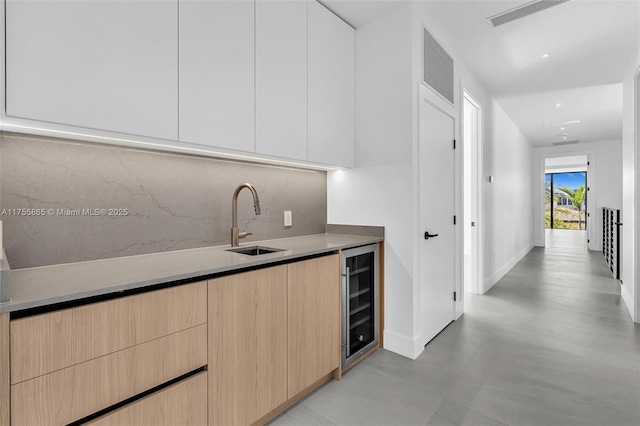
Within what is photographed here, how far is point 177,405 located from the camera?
1.29 metres

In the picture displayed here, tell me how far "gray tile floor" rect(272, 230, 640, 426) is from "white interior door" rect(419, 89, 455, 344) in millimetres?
238

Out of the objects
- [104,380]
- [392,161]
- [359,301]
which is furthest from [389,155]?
[104,380]

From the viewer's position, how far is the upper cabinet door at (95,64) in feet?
3.81

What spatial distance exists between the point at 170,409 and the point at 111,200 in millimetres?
1094

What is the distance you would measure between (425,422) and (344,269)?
99 cm

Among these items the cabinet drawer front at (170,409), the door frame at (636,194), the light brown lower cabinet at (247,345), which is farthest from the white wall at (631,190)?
the cabinet drawer front at (170,409)

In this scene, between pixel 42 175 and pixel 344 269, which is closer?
pixel 42 175

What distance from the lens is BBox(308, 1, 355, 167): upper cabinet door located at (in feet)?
7.73

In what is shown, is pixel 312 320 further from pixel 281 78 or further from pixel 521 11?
pixel 521 11

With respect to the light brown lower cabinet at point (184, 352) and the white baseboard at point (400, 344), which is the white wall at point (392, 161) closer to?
the white baseboard at point (400, 344)

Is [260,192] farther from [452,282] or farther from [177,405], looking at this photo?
[452,282]

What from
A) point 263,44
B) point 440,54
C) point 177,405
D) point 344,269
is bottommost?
point 177,405

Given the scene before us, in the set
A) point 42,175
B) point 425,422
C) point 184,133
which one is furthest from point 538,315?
point 42,175

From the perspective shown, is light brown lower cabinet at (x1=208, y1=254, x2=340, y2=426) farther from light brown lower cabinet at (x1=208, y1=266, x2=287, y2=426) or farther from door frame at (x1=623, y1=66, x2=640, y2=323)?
door frame at (x1=623, y1=66, x2=640, y2=323)
